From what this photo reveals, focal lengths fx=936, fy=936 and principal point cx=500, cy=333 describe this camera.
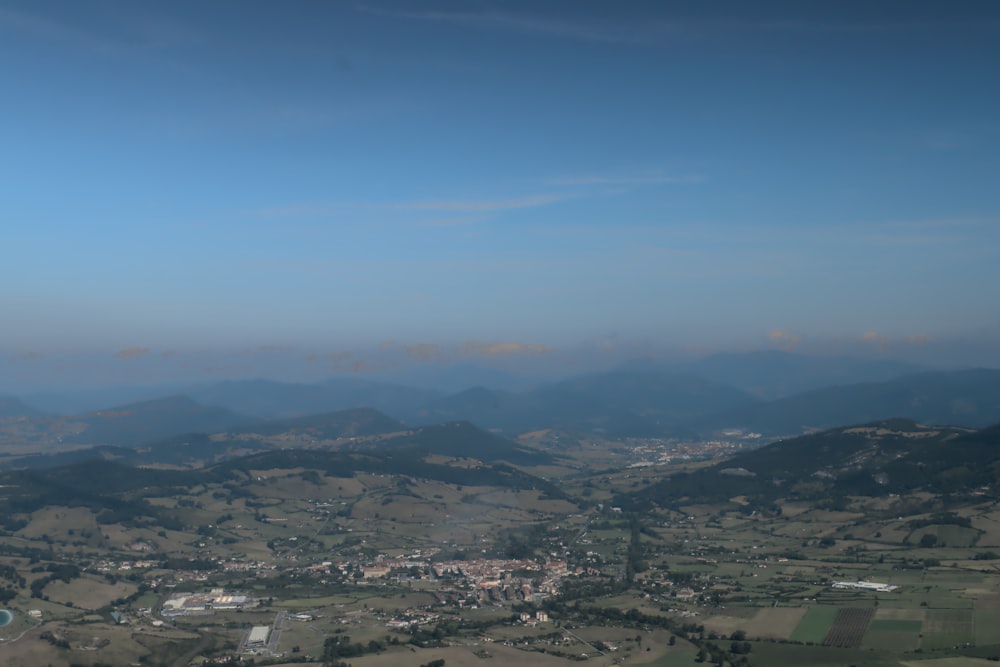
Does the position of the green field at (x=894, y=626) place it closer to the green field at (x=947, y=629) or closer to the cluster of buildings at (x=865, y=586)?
the green field at (x=947, y=629)

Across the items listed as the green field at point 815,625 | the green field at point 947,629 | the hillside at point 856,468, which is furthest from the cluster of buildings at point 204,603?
the hillside at point 856,468

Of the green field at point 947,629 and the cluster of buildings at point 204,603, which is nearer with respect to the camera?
the green field at point 947,629

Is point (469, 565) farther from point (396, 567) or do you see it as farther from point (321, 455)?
point (321, 455)

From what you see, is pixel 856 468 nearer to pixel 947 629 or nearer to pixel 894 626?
pixel 894 626

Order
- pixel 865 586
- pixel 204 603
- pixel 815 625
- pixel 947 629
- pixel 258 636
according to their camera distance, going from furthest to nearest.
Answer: pixel 204 603 → pixel 865 586 → pixel 258 636 → pixel 815 625 → pixel 947 629

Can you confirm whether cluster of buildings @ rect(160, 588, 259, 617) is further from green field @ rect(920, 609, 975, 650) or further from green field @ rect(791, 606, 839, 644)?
green field @ rect(920, 609, 975, 650)

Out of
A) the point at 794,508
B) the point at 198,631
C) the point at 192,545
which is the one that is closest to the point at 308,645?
the point at 198,631

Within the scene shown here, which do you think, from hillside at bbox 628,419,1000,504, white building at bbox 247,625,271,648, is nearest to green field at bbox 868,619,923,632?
white building at bbox 247,625,271,648

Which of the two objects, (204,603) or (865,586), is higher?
(865,586)

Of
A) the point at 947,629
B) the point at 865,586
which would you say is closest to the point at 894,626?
the point at 947,629
